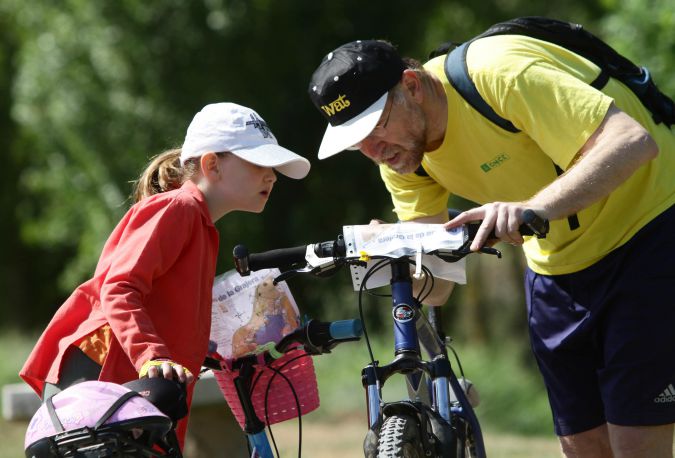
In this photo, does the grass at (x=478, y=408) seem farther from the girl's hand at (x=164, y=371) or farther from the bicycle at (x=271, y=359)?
the girl's hand at (x=164, y=371)

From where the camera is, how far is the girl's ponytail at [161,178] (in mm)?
3885

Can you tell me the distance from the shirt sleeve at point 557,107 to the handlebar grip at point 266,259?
838 millimetres

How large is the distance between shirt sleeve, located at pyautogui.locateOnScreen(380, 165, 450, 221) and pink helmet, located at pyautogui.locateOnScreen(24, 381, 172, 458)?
1550 mm

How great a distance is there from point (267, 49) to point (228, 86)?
2.60 feet

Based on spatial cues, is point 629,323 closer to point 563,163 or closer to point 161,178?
point 563,163

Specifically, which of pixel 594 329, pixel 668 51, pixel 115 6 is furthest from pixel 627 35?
pixel 115 6

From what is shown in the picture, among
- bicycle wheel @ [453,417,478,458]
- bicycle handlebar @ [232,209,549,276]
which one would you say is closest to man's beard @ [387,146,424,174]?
bicycle handlebar @ [232,209,549,276]

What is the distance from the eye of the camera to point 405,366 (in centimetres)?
325

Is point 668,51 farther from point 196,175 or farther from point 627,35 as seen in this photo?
point 196,175

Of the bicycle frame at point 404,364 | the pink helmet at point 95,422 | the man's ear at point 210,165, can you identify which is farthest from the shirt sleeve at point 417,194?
the pink helmet at point 95,422

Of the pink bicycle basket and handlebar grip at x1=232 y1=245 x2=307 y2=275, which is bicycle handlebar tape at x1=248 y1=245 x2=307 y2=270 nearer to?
handlebar grip at x1=232 y1=245 x2=307 y2=275

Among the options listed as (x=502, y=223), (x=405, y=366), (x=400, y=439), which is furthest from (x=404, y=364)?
(x=502, y=223)

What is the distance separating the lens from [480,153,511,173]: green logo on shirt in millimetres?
3682

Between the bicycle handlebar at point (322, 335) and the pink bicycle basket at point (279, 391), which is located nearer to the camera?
the bicycle handlebar at point (322, 335)
